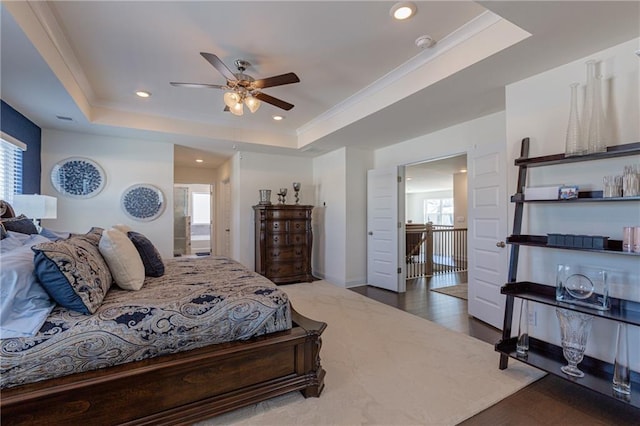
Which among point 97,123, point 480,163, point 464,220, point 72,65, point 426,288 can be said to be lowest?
point 426,288

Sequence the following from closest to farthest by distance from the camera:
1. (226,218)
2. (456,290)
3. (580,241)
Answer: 1. (580,241)
2. (456,290)
3. (226,218)

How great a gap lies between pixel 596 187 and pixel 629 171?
0.34 m

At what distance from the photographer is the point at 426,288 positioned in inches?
193

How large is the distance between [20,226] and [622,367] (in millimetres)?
4210

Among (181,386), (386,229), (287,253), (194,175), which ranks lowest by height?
(181,386)

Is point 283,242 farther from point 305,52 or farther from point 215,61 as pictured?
point 215,61

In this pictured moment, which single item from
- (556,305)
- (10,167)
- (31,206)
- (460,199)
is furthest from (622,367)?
(460,199)

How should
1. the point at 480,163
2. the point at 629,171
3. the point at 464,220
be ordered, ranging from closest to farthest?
the point at 629,171, the point at 480,163, the point at 464,220

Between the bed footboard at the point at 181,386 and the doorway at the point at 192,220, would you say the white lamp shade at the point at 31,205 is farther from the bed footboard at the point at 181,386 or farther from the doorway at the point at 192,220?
the doorway at the point at 192,220

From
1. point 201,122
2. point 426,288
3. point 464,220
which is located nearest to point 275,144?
point 201,122

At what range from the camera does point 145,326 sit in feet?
5.21

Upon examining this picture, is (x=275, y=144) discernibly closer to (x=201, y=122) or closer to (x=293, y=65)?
(x=201, y=122)

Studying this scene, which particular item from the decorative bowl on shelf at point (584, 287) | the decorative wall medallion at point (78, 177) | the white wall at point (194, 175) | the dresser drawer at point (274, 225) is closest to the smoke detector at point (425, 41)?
Answer: the decorative bowl on shelf at point (584, 287)

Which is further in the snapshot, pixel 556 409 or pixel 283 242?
pixel 283 242
